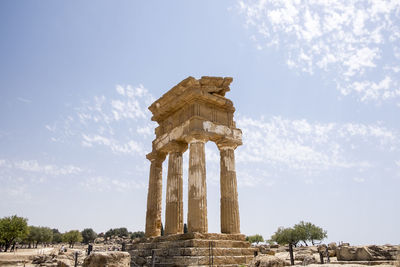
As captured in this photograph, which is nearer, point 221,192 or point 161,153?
point 221,192

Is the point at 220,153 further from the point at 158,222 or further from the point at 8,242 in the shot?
the point at 8,242

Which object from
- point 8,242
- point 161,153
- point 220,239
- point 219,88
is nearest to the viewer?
point 220,239

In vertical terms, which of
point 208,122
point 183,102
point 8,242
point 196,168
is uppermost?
point 183,102

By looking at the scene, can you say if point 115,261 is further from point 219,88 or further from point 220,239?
point 219,88

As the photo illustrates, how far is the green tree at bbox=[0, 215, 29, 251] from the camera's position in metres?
47.7

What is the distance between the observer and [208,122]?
15.3m

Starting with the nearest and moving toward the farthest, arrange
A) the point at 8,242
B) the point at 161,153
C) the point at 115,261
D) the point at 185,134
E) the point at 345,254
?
1. the point at 115,261
2. the point at 345,254
3. the point at 185,134
4. the point at 161,153
5. the point at 8,242

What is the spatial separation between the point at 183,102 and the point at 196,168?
13.4ft

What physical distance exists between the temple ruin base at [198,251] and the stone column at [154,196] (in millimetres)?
2637

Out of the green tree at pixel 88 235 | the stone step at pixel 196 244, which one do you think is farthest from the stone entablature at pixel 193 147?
the green tree at pixel 88 235

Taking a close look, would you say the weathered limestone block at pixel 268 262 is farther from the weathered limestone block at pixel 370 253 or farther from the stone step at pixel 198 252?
the weathered limestone block at pixel 370 253

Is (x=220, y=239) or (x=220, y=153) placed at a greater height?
(x=220, y=153)

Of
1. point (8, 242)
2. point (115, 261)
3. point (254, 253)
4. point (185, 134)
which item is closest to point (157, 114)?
point (185, 134)

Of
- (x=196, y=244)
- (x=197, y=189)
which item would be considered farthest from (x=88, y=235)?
(x=196, y=244)
